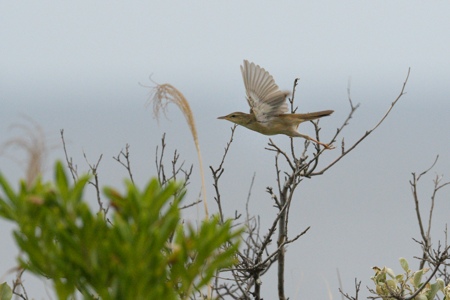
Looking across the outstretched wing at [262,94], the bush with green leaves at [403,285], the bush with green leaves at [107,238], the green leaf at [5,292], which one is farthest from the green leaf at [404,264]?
the bush with green leaves at [107,238]

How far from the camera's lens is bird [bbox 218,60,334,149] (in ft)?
10.4

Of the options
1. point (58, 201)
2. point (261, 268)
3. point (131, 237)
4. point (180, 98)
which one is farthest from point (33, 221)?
point (261, 268)

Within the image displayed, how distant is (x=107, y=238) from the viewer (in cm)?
112

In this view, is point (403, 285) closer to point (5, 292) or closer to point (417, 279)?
point (417, 279)

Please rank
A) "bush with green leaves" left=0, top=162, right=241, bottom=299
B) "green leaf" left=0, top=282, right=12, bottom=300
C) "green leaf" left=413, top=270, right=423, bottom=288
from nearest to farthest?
1. "bush with green leaves" left=0, top=162, right=241, bottom=299
2. "green leaf" left=0, top=282, right=12, bottom=300
3. "green leaf" left=413, top=270, right=423, bottom=288

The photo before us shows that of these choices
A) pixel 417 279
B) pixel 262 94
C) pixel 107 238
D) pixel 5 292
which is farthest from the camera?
pixel 262 94

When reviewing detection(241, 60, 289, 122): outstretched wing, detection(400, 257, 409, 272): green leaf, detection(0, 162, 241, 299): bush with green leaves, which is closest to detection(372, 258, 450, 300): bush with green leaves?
detection(400, 257, 409, 272): green leaf

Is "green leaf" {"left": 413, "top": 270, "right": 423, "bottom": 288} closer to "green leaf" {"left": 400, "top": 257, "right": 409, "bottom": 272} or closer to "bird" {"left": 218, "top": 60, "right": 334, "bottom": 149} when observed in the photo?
"green leaf" {"left": 400, "top": 257, "right": 409, "bottom": 272}

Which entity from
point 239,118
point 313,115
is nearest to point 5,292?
point 239,118

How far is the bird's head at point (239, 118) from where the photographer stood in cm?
326

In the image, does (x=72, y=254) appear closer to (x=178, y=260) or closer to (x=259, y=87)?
(x=178, y=260)

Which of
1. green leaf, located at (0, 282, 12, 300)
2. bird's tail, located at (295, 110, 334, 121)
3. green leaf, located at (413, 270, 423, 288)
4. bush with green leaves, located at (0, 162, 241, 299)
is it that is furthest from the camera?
bird's tail, located at (295, 110, 334, 121)

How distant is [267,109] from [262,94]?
0.23 feet

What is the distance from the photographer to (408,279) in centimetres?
293
